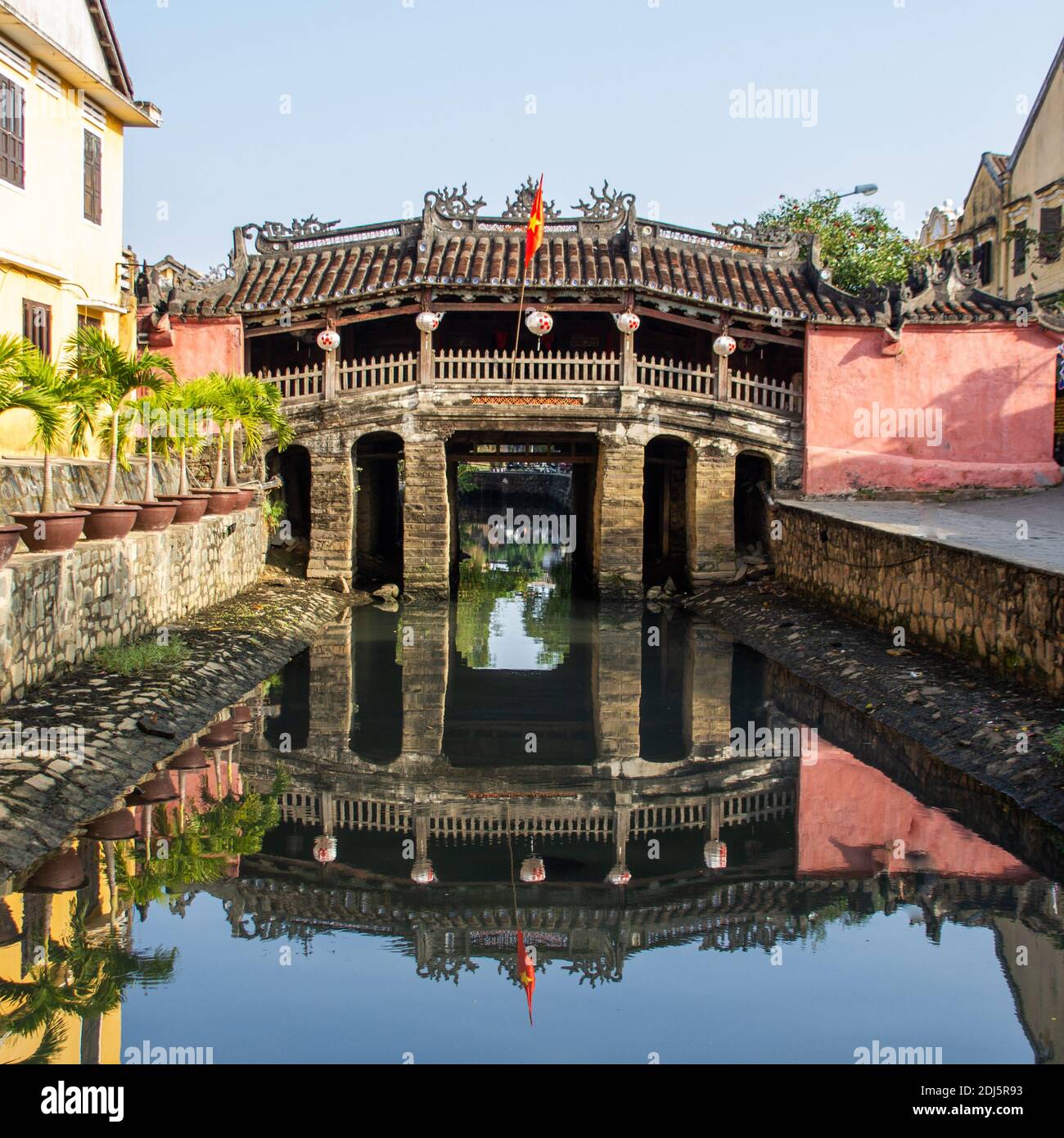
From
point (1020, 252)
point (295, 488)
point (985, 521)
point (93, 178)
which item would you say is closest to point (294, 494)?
point (295, 488)

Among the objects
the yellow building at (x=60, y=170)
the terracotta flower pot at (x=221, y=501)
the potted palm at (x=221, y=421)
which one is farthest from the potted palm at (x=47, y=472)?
the potted palm at (x=221, y=421)

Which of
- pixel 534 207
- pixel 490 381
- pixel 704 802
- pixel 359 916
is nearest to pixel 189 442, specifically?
pixel 490 381

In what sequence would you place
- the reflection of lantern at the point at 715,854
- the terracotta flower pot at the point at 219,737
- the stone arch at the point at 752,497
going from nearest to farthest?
the reflection of lantern at the point at 715,854 → the terracotta flower pot at the point at 219,737 → the stone arch at the point at 752,497

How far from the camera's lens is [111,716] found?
11398mm

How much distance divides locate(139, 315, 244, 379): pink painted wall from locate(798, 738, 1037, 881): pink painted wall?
16344 millimetres

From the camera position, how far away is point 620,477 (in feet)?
79.9

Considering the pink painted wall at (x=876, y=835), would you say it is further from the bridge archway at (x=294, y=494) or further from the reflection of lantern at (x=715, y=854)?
the bridge archway at (x=294, y=494)

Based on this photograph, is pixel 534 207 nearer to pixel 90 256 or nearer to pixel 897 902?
pixel 90 256

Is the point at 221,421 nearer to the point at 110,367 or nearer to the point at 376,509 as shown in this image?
the point at 110,367

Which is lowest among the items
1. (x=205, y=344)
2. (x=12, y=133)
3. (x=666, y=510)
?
(x=666, y=510)

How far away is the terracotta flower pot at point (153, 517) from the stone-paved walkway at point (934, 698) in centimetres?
819

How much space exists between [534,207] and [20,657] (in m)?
15.6

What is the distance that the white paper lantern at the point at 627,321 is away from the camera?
77.7 ft

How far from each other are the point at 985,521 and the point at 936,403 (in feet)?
18.8
